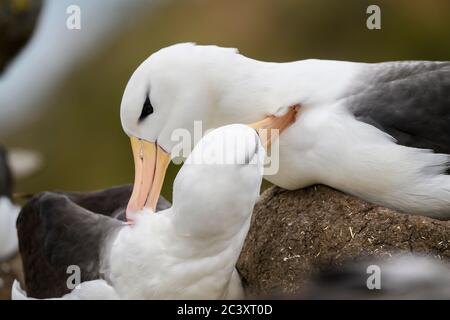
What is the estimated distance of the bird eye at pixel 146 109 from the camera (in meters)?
5.20

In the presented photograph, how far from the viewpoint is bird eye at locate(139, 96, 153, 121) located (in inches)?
205

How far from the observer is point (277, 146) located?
509cm

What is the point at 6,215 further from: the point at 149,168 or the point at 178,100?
the point at 178,100

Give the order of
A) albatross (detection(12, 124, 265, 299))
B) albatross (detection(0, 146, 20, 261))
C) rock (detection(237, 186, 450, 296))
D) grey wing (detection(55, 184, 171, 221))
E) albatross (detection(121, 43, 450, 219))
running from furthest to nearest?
albatross (detection(0, 146, 20, 261))
grey wing (detection(55, 184, 171, 221))
albatross (detection(121, 43, 450, 219))
rock (detection(237, 186, 450, 296))
albatross (detection(12, 124, 265, 299))

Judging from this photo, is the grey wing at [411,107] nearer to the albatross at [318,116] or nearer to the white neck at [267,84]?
the albatross at [318,116]

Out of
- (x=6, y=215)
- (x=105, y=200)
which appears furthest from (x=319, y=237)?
(x=6, y=215)

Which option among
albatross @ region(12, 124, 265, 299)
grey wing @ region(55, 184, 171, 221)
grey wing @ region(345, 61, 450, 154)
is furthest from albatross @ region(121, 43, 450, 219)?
grey wing @ region(55, 184, 171, 221)

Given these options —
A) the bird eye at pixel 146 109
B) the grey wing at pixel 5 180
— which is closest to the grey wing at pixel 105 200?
the bird eye at pixel 146 109

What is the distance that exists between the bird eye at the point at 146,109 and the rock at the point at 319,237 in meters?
0.79

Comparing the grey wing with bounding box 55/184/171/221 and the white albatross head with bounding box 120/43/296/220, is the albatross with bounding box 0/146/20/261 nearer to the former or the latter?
the grey wing with bounding box 55/184/171/221

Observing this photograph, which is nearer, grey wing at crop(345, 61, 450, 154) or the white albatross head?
grey wing at crop(345, 61, 450, 154)

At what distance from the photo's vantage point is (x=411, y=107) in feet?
16.2
